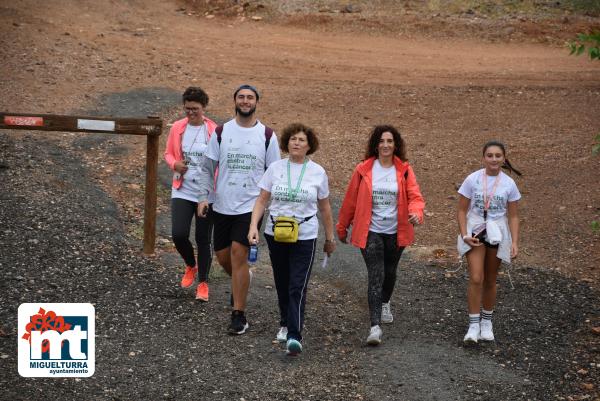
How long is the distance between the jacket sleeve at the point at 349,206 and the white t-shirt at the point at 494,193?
87cm

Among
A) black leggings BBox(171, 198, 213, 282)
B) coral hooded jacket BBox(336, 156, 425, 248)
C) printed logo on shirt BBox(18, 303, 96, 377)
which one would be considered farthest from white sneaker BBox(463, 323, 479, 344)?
printed logo on shirt BBox(18, 303, 96, 377)

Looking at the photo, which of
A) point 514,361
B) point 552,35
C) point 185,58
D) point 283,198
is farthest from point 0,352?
point 552,35

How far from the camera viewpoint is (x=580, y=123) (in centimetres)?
1575

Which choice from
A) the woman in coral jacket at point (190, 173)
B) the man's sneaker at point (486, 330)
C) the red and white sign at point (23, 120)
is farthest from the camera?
the red and white sign at point (23, 120)

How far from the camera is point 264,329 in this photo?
320 inches

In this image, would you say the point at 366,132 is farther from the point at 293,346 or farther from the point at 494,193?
the point at 293,346

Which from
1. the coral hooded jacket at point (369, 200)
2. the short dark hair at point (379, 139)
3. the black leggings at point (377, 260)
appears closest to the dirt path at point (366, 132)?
the black leggings at point (377, 260)

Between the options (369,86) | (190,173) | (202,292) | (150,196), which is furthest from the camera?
(369,86)

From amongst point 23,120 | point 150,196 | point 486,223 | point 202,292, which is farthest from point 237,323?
point 23,120

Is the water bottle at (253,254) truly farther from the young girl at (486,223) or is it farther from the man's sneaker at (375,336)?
the young girl at (486,223)

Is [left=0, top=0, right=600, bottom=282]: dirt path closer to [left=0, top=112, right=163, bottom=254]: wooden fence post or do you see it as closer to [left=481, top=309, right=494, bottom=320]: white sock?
[left=481, top=309, right=494, bottom=320]: white sock

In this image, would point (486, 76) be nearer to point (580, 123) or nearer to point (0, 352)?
point (580, 123)

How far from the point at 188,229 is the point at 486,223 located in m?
2.62

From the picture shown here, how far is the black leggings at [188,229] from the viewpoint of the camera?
851 cm
